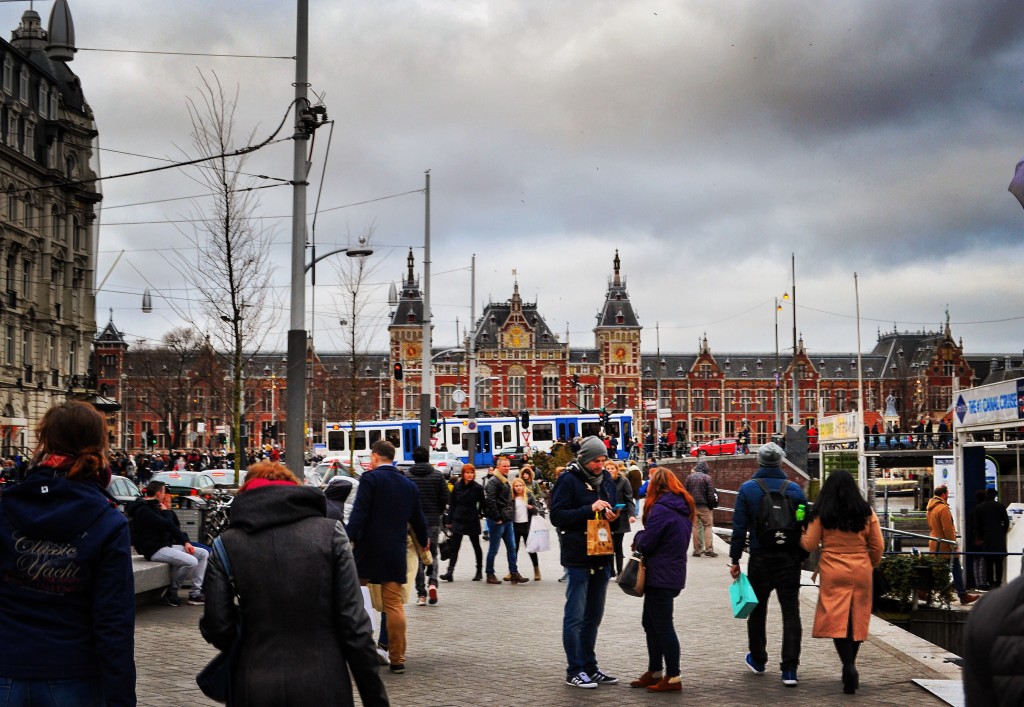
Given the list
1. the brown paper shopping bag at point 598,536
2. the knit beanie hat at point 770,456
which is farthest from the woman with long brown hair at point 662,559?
the knit beanie hat at point 770,456

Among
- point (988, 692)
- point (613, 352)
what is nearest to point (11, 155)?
point (988, 692)

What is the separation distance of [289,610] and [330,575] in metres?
0.20

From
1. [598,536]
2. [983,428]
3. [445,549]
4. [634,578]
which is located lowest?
[445,549]

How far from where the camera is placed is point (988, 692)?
7.92ft

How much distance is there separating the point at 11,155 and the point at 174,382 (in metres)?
45.3

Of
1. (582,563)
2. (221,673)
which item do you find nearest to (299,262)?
(582,563)

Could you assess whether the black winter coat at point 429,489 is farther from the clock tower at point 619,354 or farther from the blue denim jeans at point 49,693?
the clock tower at point 619,354

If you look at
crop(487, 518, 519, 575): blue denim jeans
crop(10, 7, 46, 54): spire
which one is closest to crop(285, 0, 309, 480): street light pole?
crop(487, 518, 519, 575): blue denim jeans

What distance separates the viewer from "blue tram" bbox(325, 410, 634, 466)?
218 ft

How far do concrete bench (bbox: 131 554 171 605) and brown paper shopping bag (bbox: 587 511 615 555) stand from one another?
539cm

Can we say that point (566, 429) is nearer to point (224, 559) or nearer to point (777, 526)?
point (777, 526)

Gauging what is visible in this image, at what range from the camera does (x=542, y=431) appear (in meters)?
71.5

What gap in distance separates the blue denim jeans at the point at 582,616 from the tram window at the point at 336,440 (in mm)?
58285

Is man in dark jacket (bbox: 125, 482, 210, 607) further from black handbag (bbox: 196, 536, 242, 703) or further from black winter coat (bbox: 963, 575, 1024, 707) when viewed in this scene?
black winter coat (bbox: 963, 575, 1024, 707)
